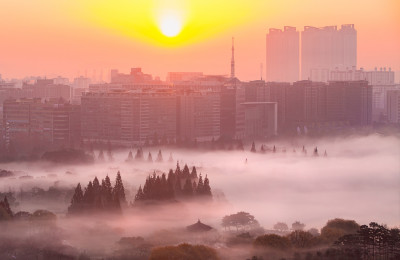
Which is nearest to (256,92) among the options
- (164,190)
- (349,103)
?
(349,103)

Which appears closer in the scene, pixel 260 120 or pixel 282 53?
pixel 260 120

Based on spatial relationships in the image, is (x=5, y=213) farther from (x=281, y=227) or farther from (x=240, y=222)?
(x=281, y=227)

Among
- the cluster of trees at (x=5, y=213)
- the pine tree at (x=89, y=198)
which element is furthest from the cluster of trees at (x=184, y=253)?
the pine tree at (x=89, y=198)

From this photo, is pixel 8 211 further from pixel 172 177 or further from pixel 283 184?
pixel 283 184

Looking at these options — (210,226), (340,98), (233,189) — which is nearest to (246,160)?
(233,189)

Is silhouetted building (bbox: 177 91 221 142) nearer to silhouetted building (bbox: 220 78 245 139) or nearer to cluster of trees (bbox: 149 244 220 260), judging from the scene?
silhouetted building (bbox: 220 78 245 139)

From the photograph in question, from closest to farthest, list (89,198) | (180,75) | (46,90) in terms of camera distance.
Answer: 1. (89,198)
2. (46,90)
3. (180,75)

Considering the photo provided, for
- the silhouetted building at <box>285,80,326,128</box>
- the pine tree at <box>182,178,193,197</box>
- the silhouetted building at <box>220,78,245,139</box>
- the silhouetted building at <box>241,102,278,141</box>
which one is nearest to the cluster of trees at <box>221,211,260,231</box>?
the pine tree at <box>182,178,193,197</box>

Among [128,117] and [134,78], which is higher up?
[134,78]
